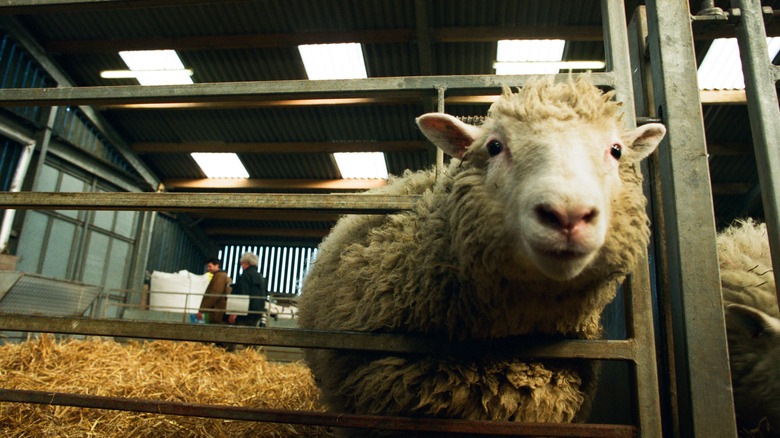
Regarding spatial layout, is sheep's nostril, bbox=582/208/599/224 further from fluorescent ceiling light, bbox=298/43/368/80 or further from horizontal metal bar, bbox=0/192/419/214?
fluorescent ceiling light, bbox=298/43/368/80

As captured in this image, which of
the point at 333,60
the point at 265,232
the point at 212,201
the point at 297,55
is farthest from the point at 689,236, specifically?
the point at 265,232

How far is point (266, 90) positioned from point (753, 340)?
7.99 ft

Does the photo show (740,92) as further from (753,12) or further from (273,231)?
(273,231)

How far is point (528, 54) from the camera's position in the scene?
8.53 metres

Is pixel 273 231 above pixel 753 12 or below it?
above

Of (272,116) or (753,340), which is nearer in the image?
(753,340)

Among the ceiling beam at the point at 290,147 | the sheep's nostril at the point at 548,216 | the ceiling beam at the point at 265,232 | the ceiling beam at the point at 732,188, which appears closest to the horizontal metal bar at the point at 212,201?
the sheep's nostril at the point at 548,216

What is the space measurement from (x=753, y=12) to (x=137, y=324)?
9.05 ft

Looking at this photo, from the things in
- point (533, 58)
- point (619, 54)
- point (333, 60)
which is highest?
point (533, 58)

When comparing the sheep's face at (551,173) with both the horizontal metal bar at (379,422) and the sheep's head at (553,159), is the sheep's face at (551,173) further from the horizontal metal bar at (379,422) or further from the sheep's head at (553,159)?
the horizontal metal bar at (379,422)

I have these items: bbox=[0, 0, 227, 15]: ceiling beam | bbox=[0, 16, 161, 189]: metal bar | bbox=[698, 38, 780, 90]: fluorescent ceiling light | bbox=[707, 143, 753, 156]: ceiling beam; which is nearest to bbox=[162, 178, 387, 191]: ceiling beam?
bbox=[0, 16, 161, 189]: metal bar

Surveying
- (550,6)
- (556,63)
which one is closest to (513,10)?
(550,6)

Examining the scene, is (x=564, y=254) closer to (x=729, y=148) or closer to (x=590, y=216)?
(x=590, y=216)

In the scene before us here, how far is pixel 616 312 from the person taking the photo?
2273mm
